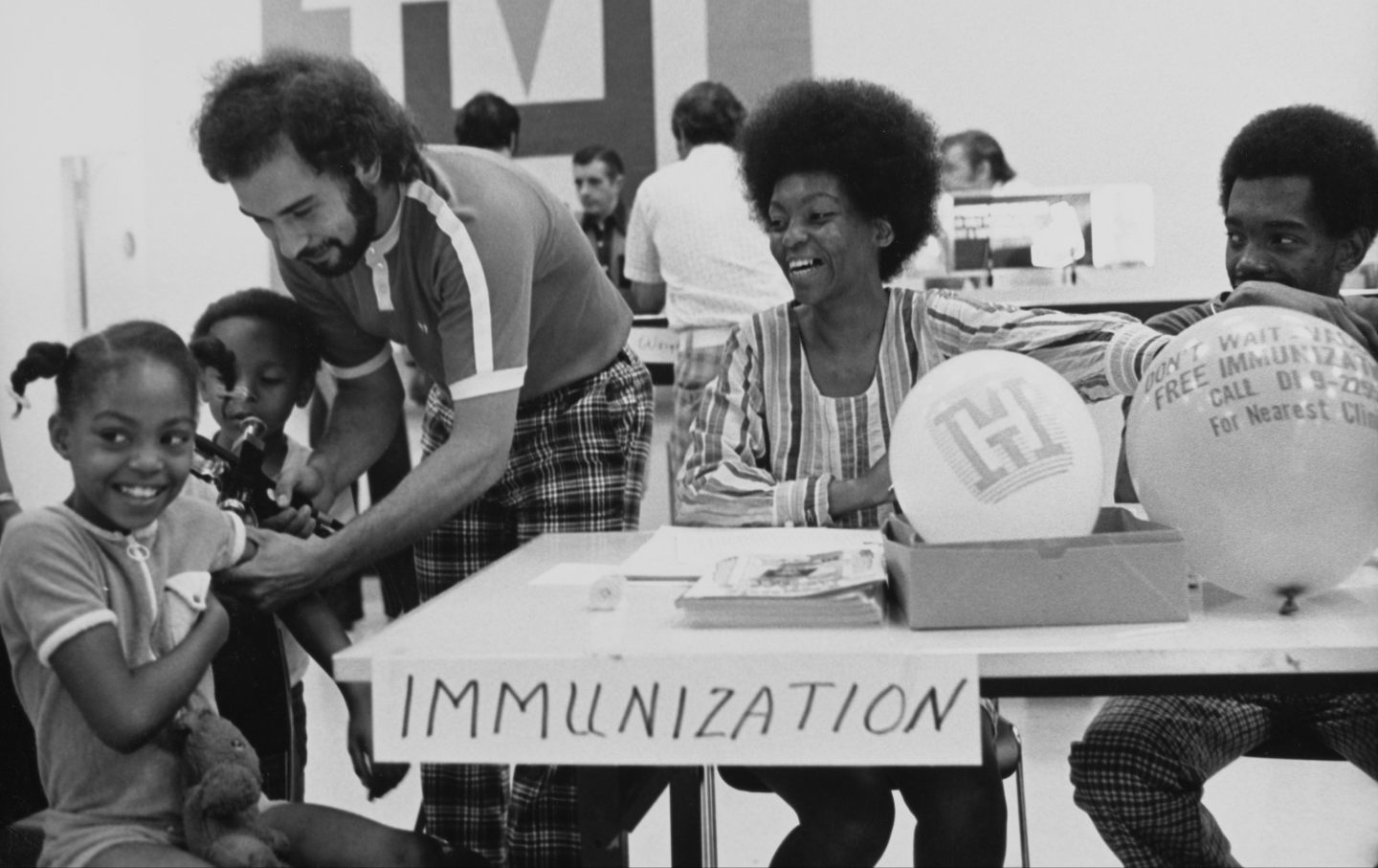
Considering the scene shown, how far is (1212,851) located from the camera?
65.4 inches

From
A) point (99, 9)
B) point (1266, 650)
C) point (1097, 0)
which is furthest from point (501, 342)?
point (99, 9)

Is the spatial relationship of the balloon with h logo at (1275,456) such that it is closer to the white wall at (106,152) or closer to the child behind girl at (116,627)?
the child behind girl at (116,627)

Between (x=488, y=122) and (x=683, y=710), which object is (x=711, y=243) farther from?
(x=683, y=710)

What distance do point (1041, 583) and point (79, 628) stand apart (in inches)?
32.8

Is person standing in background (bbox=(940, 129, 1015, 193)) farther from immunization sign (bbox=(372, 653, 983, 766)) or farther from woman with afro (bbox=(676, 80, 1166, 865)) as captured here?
immunization sign (bbox=(372, 653, 983, 766))

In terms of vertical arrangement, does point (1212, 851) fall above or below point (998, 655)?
below

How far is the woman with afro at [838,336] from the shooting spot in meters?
1.75

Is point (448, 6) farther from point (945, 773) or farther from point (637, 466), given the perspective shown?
point (945, 773)

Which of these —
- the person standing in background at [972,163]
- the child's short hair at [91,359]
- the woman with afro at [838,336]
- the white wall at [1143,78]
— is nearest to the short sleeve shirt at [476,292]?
the woman with afro at [838,336]

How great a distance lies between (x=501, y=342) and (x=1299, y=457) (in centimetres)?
91

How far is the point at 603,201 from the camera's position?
5.36 meters

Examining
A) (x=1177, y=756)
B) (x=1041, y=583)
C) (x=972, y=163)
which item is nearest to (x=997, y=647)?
(x=1041, y=583)

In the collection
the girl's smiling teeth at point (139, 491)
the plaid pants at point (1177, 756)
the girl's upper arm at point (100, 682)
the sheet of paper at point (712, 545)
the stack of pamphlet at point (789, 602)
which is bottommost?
the plaid pants at point (1177, 756)

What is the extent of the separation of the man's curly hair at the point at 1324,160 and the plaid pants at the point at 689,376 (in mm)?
2121
